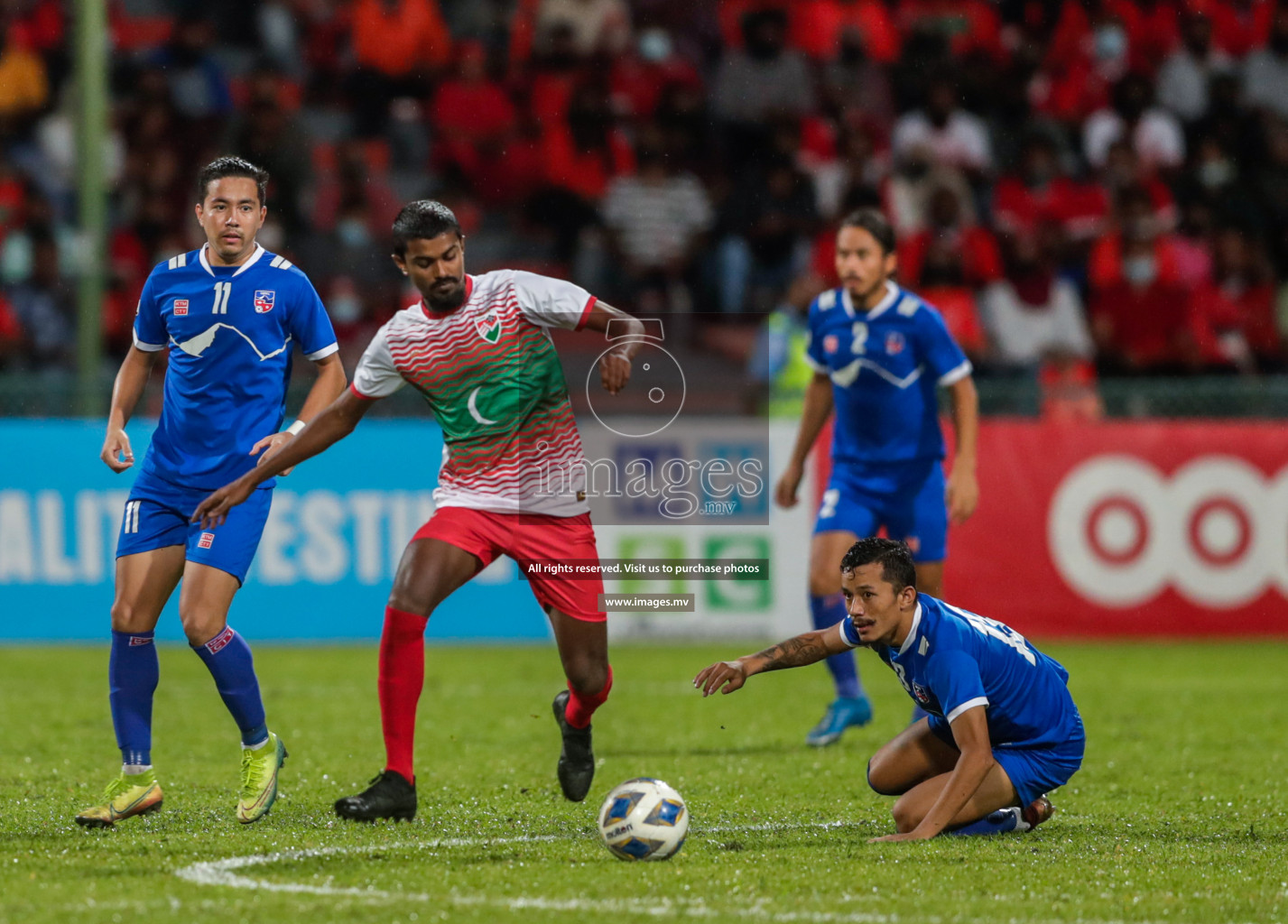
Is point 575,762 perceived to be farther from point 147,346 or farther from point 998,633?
point 147,346

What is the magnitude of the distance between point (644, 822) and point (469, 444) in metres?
1.51

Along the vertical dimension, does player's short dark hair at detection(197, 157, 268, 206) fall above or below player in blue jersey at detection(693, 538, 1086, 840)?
above

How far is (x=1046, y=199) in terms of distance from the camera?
16.4 m

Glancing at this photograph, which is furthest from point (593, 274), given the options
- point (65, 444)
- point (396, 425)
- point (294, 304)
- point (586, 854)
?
point (586, 854)

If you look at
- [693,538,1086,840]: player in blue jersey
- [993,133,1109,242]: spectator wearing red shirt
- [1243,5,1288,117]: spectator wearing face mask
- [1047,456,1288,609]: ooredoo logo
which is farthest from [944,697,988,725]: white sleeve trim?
[1243,5,1288,117]: spectator wearing face mask

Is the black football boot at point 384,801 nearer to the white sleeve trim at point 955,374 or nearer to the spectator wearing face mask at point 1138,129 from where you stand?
the white sleeve trim at point 955,374

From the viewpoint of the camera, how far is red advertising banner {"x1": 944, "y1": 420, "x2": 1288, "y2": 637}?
12.8 meters

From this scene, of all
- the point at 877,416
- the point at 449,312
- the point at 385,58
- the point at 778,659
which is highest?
the point at 385,58

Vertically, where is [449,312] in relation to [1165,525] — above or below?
above

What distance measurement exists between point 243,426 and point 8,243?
9.54 metres

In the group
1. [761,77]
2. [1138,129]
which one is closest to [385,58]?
[761,77]

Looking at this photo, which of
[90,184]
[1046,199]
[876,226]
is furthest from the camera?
[1046,199]

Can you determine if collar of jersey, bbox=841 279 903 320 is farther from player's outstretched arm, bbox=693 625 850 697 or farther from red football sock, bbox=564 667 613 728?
player's outstretched arm, bbox=693 625 850 697

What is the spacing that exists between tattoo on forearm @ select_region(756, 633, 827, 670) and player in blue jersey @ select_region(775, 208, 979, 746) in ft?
7.96
